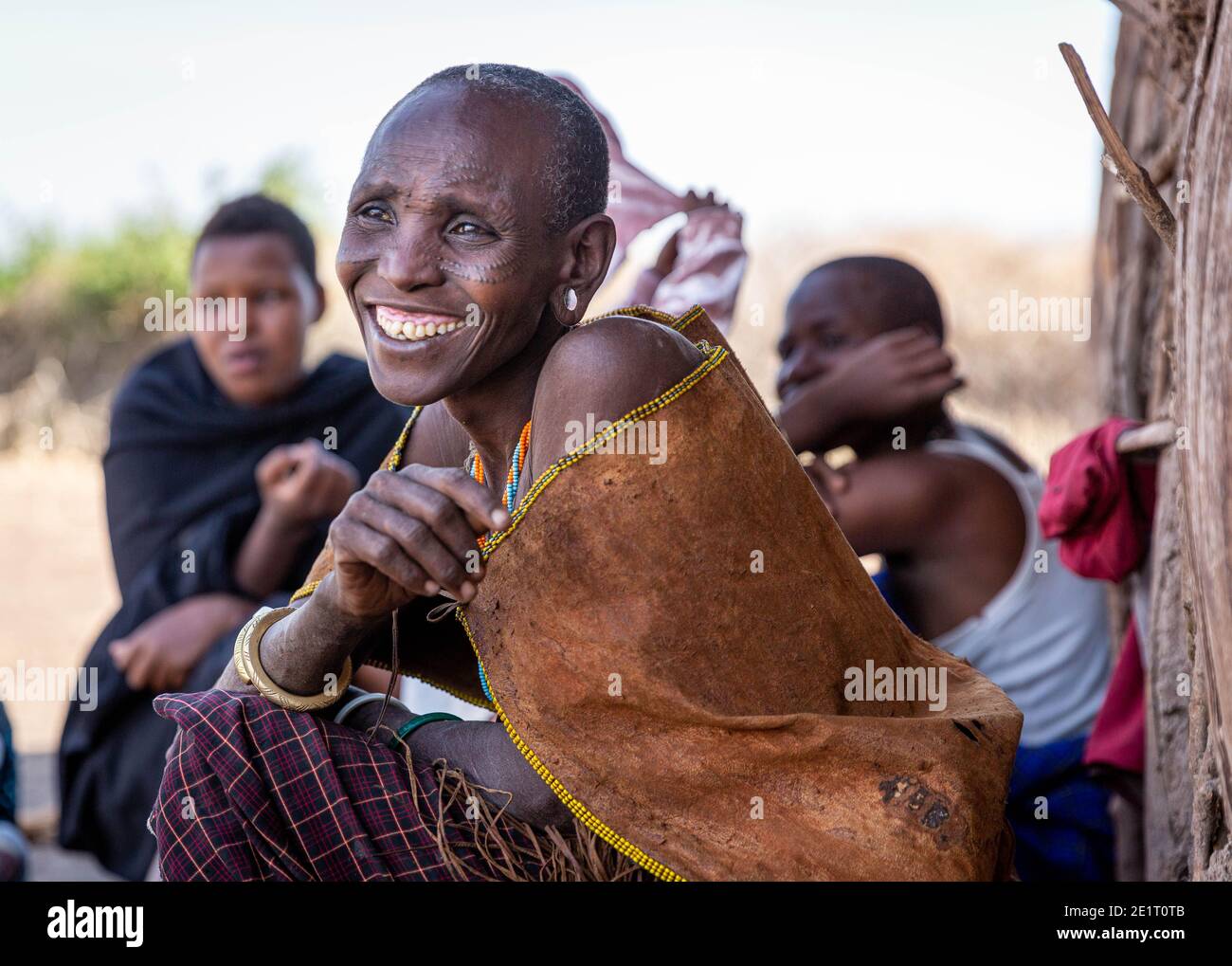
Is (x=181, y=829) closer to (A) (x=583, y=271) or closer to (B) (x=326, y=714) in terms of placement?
(B) (x=326, y=714)

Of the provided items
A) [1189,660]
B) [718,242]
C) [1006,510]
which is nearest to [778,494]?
[1189,660]

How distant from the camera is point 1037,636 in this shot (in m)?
3.58

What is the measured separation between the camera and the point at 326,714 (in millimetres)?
2400

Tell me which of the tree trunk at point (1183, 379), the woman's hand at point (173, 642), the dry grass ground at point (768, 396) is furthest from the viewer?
the dry grass ground at point (768, 396)

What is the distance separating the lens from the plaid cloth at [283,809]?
215 cm

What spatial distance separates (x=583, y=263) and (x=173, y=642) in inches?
86.6

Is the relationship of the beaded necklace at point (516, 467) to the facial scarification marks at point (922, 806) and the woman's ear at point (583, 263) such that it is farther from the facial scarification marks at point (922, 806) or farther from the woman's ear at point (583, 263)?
the facial scarification marks at point (922, 806)

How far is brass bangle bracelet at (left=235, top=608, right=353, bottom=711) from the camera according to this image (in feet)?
7.56

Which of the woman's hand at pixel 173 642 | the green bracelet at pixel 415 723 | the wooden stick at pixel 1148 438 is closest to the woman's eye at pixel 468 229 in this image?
the green bracelet at pixel 415 723

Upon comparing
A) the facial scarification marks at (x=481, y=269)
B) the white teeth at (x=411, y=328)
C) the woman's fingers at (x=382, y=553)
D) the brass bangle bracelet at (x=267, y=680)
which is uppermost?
the facial scarification marks at (x=481, y=269)

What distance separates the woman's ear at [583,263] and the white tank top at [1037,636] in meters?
1.60

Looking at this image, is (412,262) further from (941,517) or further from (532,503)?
(941,517)

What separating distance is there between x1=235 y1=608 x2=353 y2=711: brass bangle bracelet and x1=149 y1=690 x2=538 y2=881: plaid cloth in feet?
0.17
